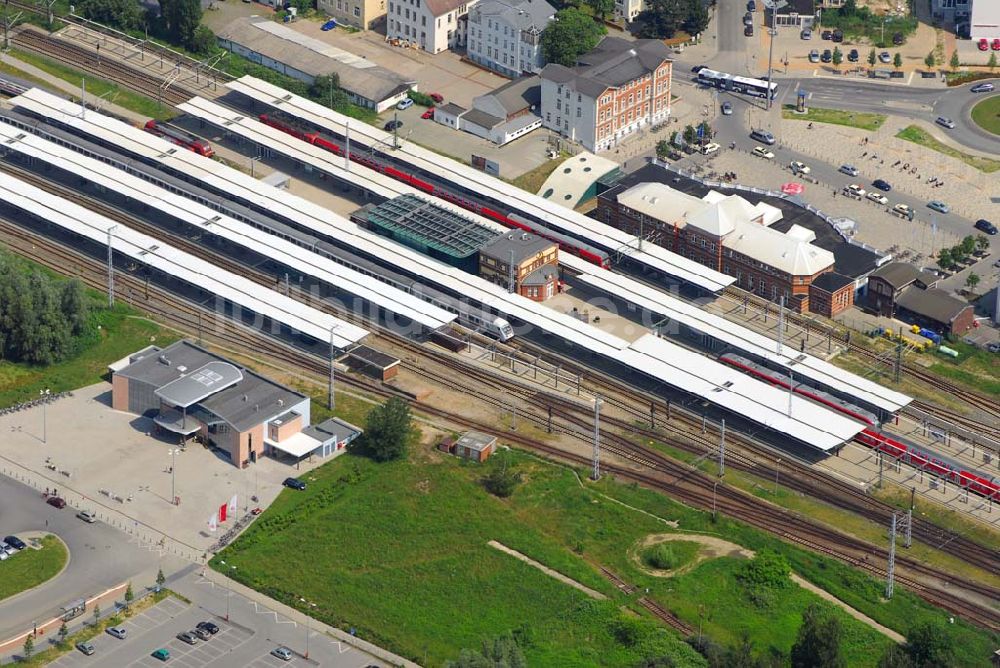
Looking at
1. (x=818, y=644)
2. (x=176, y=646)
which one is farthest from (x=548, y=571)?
(x=176, y=646)

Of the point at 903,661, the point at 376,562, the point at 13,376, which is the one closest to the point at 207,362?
the point at 13,376

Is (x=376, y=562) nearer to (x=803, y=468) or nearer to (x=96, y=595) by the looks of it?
(x=96, y=595)

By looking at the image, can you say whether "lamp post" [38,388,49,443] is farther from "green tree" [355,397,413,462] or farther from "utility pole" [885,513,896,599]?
"utility pole" [885,513,896,599]

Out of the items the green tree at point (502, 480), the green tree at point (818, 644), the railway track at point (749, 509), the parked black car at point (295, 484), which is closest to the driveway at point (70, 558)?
the parked black car at point (295, 484)

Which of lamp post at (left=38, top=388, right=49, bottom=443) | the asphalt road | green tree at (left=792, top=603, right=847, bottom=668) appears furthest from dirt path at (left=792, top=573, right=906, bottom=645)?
lamp post at (left=38, top=388, right=49, bottom=443)

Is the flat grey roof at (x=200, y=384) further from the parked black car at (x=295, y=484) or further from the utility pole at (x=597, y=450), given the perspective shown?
the utility pole at (x=597, y=450)

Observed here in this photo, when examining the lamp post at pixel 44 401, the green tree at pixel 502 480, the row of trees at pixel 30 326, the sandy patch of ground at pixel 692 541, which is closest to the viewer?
the sandy patch of ground at pixel 692 541
